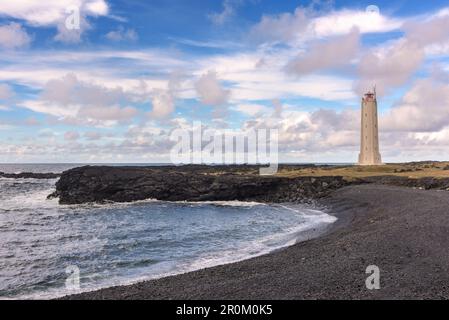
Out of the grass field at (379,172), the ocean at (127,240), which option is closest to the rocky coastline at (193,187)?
the grass field at (379,172)

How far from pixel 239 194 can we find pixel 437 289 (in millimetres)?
55750

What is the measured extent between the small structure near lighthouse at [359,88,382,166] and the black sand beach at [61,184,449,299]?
79157 millimetres

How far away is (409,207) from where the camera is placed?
38156 millimetres

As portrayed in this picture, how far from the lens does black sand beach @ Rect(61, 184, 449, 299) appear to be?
1459cm

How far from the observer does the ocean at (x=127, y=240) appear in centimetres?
2202

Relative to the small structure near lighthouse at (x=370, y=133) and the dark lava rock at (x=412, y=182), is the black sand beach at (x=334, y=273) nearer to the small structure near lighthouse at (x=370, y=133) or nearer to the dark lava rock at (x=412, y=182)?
the dark lava rock at (x=412, y=182)

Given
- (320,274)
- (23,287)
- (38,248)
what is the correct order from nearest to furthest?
(320,274)
(23,287)
(38,248)

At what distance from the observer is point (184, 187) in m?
71.0

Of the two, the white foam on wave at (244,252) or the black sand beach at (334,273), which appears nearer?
the black sand beach at (334,273)

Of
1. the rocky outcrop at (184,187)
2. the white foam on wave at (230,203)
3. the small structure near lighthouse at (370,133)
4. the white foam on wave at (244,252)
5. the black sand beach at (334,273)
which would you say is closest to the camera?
the black sand beach at (334,273)

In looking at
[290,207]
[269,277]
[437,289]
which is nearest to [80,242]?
[269,277]

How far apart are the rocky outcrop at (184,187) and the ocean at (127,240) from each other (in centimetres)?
954

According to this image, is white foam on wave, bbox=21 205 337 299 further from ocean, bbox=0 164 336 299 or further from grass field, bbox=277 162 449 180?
grass field, bbox=277 162 449 180
